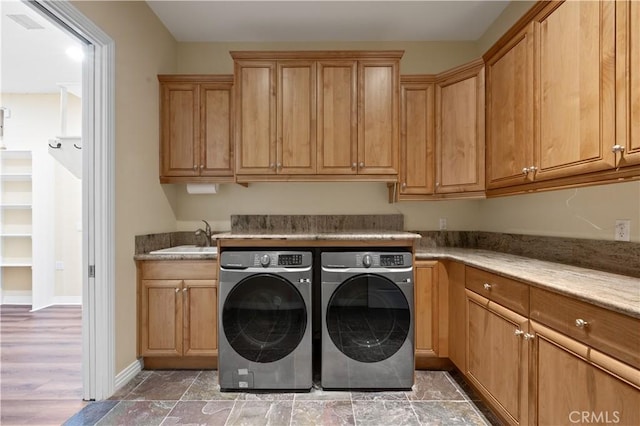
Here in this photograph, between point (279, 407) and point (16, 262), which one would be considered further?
point (16, 262)

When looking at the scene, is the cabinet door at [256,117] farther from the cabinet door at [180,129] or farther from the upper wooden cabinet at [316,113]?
the cabinet door at [180,129]

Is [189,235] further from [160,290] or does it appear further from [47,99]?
[47,99]

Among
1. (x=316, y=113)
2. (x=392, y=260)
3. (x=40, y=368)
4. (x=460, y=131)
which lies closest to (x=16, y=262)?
(x=40, y=368)

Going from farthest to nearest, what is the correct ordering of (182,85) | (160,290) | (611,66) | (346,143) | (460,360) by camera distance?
(182,85) → (346,143) → (160,290) → (460,360) → (611,66)

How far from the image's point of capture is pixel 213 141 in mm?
2850

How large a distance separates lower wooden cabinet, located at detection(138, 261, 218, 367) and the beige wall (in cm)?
8

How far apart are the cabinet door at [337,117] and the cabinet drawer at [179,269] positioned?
116 cm

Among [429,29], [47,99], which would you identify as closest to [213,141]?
[429,29]

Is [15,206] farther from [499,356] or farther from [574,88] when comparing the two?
[574,88]

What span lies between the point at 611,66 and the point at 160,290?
292 cm

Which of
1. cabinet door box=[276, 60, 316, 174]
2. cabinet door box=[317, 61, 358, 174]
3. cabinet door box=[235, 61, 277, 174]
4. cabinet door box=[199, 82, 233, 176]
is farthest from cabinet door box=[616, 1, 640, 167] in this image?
cabinet door box=[199, 82, 233, 176]

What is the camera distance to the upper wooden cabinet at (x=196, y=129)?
2814 mm

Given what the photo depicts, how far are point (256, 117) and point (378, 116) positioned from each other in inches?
39.1

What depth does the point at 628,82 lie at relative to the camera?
1.29m
